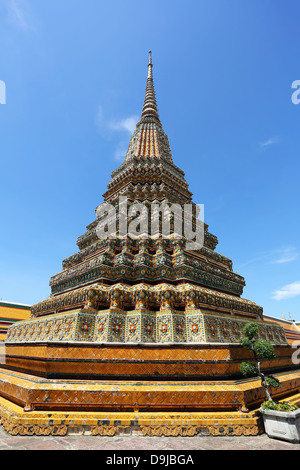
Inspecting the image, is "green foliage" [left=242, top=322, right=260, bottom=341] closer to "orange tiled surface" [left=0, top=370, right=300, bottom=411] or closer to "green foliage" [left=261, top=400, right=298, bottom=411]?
"orange tiled surface" [left=0, top=370, right=300, bottom=411]

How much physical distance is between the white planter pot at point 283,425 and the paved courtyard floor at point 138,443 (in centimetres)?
10

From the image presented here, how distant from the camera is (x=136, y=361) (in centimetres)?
571

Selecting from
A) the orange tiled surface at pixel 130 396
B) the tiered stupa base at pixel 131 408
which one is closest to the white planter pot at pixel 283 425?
the tiered stupa base at pixel 131 408

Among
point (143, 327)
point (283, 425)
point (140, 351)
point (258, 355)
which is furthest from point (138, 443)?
point (258, 355)

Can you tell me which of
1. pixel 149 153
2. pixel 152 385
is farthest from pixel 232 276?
pixel 149 153

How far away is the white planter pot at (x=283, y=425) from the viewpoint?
14.5ft

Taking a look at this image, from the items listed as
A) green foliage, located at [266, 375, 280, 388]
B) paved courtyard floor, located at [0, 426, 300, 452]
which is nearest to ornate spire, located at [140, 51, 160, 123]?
green foliage, located at [266, 375, 280, 388]

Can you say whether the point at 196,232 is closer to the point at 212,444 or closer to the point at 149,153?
the point at 149,153

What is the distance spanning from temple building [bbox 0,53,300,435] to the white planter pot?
0.25 metres

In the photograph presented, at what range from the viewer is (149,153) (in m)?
14.6

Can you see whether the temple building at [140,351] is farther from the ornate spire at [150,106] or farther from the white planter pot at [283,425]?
the ornate spire at [150,106]

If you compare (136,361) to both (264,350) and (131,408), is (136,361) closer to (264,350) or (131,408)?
(131,408)

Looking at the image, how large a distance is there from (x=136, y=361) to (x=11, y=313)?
14.7 metres

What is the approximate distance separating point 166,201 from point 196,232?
211 centimetres
